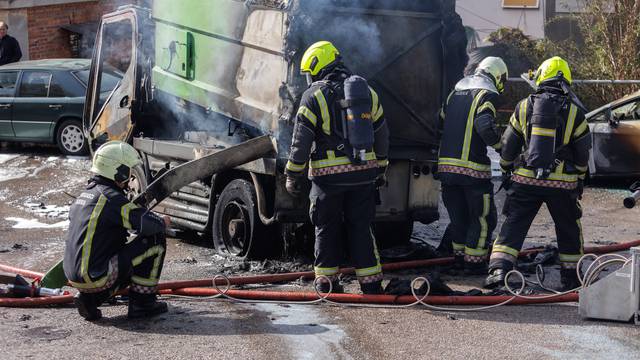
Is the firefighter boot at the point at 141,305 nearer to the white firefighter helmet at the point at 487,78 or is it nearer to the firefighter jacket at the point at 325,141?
the firefighter jacket at the point at 325,141

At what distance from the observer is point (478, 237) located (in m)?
7.32

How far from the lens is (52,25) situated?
59.8 feet

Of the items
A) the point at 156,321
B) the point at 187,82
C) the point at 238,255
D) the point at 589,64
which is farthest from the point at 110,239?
the point at 589,64

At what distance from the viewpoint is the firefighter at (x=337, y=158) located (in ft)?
21.1

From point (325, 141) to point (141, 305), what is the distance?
5.70 ft

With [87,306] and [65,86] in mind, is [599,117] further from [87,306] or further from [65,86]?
[87,306]

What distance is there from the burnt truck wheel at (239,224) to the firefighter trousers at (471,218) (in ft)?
5.30

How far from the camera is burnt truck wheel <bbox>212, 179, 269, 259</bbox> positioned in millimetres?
7723

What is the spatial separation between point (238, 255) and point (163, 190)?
3.16 ft

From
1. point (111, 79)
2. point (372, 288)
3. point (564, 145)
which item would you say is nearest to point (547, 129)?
point (564, 145)

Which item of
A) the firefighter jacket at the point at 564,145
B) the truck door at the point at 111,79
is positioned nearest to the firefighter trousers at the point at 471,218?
the firefighter jacket at the point at 564,145

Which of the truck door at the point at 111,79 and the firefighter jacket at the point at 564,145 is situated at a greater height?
the truck door at the point at 111,79

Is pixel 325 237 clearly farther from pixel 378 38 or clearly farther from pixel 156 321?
pixel 378 38

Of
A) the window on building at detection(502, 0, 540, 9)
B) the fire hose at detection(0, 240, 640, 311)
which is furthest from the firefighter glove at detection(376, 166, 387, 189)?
the window on building at detection(502, 0, 540, 9)
